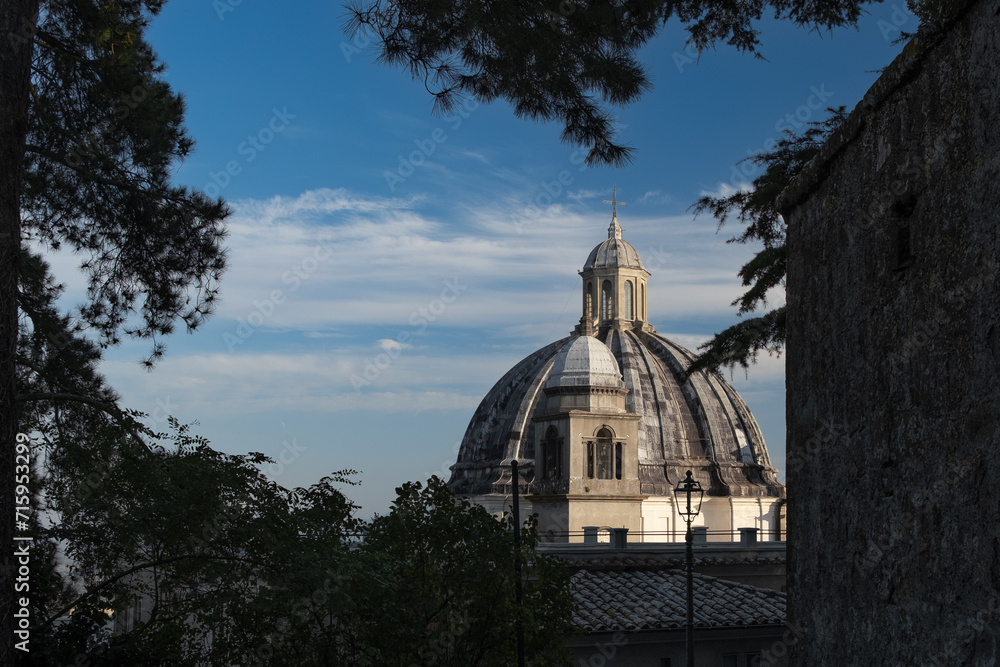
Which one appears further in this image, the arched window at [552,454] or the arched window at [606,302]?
the arched window at [606,302]

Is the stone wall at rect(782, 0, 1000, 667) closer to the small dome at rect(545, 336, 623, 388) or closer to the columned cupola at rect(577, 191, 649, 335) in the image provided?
the small dome at rect(545, 336, 623, 388)

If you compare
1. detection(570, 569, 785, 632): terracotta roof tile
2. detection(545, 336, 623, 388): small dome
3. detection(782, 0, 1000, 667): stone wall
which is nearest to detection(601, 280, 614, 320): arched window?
detection(545, 336, 623, 388): small dome

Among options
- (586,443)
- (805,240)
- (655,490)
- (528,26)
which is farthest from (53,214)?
(655,490)

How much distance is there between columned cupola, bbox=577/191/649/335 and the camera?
4959cm

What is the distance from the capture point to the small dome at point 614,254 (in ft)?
162

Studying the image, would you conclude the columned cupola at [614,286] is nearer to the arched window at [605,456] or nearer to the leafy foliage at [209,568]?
the arched window at [605,456]

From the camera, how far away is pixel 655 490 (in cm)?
4350

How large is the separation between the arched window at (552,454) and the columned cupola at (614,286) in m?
18.5

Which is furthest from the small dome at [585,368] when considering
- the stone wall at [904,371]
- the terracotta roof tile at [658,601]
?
the stone wall at [904,371]

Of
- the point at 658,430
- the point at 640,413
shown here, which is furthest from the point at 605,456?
the point at 658,430

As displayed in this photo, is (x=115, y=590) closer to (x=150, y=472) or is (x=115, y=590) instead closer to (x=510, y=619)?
(x=150, y=472)

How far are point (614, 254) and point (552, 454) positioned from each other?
20651 mm

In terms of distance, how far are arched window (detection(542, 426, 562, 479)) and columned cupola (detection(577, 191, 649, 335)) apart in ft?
60.8

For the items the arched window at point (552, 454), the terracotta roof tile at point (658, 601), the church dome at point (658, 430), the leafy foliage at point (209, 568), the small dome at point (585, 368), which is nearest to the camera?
the leafy foliage at point (209, 568)
